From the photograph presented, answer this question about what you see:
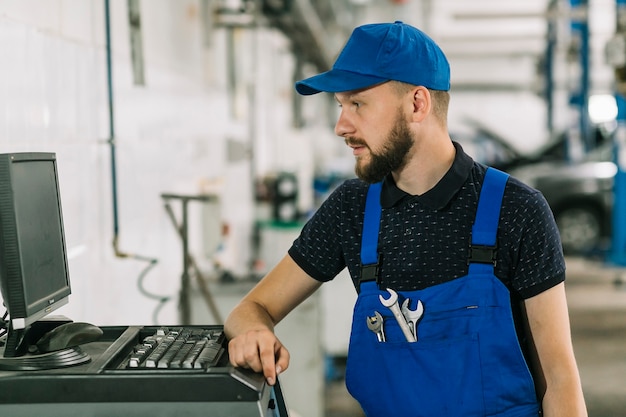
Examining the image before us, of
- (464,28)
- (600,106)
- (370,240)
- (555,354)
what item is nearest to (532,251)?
(555,354)

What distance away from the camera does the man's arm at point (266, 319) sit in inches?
55.5

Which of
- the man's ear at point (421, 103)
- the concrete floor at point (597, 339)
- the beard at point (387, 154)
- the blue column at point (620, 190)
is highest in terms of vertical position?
the man's ear at point (421, 103)

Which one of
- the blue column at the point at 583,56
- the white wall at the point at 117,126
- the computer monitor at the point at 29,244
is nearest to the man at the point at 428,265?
the computer monitor at the point at 29,244

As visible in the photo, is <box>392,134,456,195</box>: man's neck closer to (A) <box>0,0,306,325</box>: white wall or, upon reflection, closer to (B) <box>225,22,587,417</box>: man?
(B) <box>225,22,587,417</box>: man

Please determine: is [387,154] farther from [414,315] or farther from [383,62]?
[414,315]

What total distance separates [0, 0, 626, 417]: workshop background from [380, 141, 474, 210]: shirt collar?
0.94 metres

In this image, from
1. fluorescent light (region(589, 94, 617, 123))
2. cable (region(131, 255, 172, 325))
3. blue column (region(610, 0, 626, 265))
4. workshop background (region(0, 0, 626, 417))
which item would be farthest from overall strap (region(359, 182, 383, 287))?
fluorescent light (region(589, 94, 617, 123))

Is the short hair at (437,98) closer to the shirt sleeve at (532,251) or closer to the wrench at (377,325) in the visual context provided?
the shirt sleeve at (532,251)

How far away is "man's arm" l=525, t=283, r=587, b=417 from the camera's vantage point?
62.9 inches

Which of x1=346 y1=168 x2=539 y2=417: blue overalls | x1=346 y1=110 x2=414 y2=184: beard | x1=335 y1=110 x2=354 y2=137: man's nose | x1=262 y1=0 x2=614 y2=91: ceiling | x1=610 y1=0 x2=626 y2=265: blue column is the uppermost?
x1=262 y1=0 x2=614 y2=91: ceiling

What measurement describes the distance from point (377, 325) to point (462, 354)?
180 mm

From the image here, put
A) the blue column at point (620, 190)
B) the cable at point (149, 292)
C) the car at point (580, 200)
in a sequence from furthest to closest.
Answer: the car at point (580, 200), the blue column at point (620, 190), the cable at point (149, 292)

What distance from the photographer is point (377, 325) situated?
165 centimetres

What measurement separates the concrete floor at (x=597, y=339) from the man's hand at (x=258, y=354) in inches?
123
